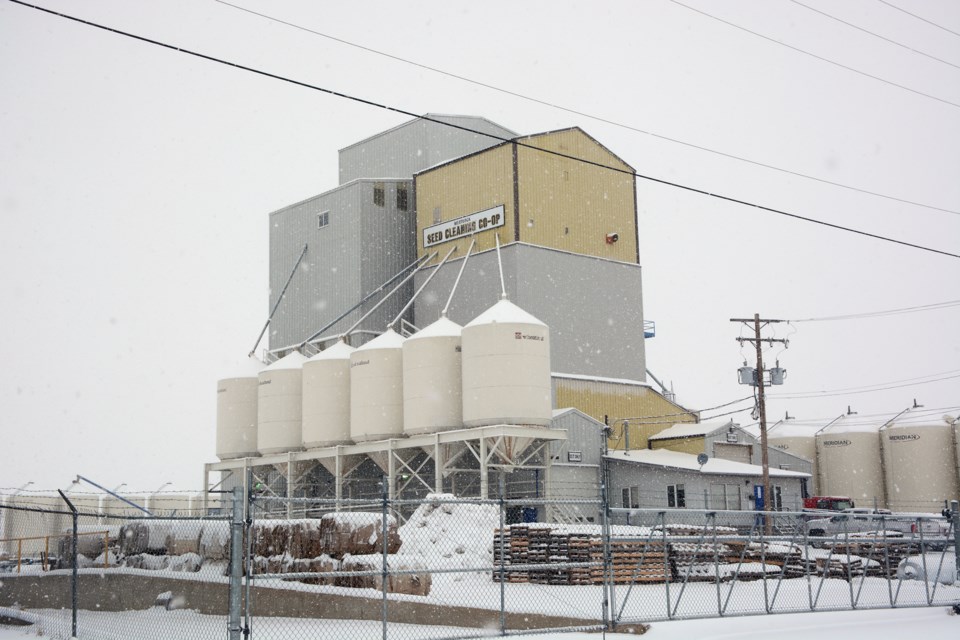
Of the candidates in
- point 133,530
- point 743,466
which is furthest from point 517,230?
point 133,530

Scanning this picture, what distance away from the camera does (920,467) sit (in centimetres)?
6178

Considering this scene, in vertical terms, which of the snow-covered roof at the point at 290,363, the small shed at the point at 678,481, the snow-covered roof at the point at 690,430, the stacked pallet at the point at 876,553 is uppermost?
the snow-covered roof at the point at 290,363

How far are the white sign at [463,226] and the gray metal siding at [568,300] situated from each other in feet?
4.93

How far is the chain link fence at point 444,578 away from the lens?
57.4ft

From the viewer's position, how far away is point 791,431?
70.3m

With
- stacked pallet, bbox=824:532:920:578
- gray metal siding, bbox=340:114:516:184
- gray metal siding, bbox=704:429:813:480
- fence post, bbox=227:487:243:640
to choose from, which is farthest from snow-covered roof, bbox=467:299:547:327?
fence post, bbox=227:487:243:640

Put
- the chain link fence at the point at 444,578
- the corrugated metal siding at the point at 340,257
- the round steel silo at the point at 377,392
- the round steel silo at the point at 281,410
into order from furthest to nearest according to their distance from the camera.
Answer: the corrugated metal siding at the point at 340,257 → the round steel silo at the point at 281,410 → the round steel silo at the point at 377,392 → the chain link fence at the point at 444,578

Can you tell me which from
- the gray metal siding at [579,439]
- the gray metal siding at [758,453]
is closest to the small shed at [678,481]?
the gray metal siding at [579,439]

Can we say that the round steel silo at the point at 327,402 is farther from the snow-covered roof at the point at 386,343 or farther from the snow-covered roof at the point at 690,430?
the snow-covered roof at the point at 690,430

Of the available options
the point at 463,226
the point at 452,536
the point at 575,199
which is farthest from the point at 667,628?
the point at 463,226

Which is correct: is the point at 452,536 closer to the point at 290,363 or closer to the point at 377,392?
the point at 377,392

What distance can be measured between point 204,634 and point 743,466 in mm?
34229

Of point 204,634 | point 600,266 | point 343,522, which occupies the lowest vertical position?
point 204,634

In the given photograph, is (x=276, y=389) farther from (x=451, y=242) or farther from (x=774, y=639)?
(x=774, y=639)
